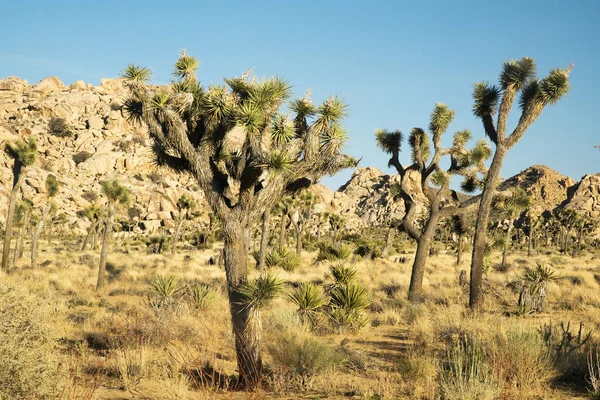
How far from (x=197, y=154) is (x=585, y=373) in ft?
24.7

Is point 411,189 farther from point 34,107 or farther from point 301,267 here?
point 34,107

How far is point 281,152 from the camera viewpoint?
8336 mm

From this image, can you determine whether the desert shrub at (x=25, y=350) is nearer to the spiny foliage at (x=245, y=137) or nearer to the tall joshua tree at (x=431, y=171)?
the spiny foliage at (x=245, y=137)

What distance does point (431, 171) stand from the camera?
1728 centimetres

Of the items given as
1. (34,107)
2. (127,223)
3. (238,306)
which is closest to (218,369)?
(238,306)

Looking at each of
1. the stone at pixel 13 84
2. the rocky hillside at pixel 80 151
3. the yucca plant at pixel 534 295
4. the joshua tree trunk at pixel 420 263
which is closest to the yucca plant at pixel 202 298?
the joshua tree trunk at pixel 420 263

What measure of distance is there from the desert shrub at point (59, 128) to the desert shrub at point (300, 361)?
91.5 m

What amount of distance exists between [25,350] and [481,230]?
12187mm

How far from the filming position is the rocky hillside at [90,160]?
69000mm

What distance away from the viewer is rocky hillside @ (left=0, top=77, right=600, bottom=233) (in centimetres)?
6900

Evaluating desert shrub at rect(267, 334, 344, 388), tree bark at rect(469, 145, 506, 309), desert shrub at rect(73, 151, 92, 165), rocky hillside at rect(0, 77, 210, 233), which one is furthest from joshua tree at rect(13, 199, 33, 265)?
desert shrub at rect(73, 151, 92, 165)

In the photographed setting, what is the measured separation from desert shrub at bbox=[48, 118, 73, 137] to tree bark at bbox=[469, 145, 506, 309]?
89042 millimetres

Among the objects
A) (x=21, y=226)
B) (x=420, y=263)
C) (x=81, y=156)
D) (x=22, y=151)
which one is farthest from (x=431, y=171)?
(x=81, y=156)

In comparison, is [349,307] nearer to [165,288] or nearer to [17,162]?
A: [165,288]
